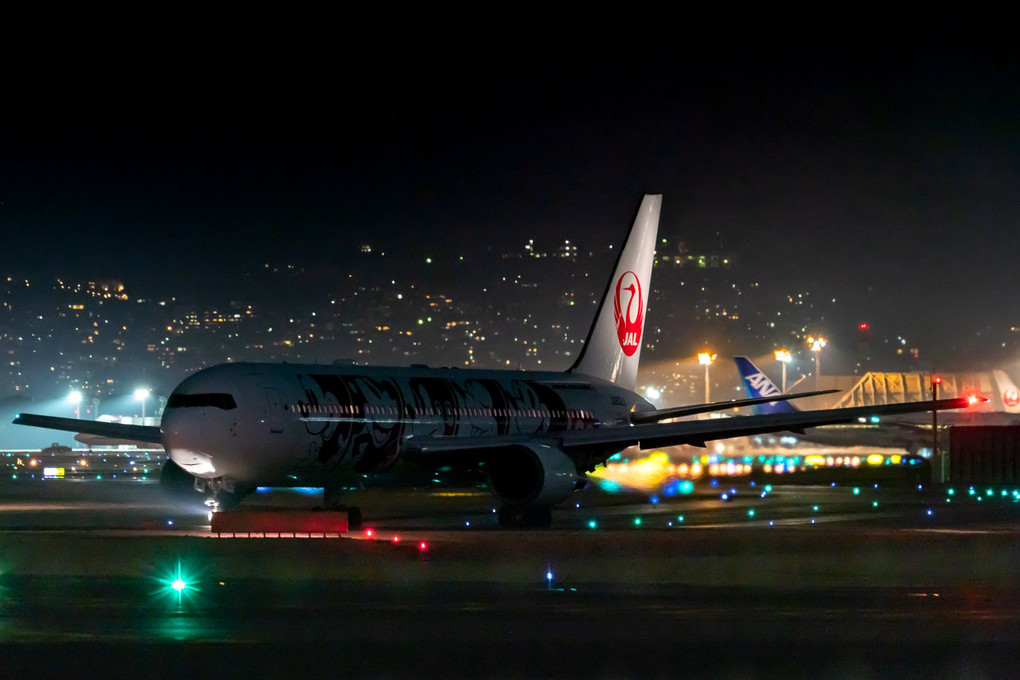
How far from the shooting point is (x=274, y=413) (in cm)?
3003

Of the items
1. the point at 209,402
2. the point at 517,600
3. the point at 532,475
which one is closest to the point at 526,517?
the point at 532,475

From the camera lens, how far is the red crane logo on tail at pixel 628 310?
4234 cm

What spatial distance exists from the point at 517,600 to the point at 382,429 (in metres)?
16.1

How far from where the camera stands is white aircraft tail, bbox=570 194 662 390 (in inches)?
1649

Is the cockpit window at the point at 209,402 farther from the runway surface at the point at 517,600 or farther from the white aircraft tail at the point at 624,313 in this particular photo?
the white aircraft tail at the point at 624,313

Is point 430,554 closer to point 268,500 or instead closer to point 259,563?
point 259,563

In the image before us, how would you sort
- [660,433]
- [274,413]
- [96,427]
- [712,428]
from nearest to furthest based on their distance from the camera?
[274,413]
[712,428]
[660,433]
[96,427]

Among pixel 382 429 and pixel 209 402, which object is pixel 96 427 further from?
pixel 382 429

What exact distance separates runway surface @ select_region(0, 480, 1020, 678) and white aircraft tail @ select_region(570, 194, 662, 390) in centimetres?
1159

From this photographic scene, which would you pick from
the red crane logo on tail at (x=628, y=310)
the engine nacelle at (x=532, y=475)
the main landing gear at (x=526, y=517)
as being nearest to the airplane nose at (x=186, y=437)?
the engine nacelle at (x=532, y=475)

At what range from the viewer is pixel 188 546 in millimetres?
22641

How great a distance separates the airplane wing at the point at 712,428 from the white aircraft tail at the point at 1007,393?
7994cm

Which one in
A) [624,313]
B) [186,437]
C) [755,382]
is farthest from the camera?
[755,382]

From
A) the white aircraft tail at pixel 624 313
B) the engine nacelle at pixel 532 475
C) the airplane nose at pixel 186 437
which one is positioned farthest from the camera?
the white aircraft tail at pixel 624 313
